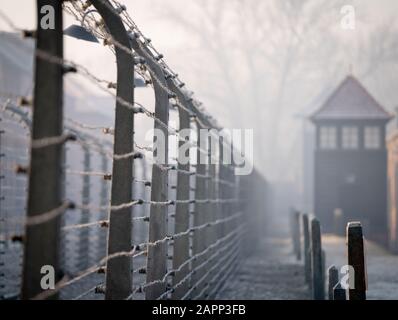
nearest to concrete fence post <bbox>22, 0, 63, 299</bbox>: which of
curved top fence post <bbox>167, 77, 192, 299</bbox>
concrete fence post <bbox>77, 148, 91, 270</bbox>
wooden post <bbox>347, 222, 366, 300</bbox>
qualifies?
wooden post <bbox>347, 222, 366, 300</bbox>

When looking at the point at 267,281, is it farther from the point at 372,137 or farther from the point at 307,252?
the point at 372,137

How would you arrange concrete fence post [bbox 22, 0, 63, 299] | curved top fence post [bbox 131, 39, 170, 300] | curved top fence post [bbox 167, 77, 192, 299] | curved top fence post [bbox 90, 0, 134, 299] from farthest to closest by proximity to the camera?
1. curved top fence post [bbox 167, 77, 192, 299]
2. curved top fence post [bbox 131, 39, 170, 300]
3. curved top fence post [bbox 90, 0, 134, 299]
4. concrete fence post [bbox 22, 0, 63, 299]

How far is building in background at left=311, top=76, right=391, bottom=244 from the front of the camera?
29016mm

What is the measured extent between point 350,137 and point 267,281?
19679mm

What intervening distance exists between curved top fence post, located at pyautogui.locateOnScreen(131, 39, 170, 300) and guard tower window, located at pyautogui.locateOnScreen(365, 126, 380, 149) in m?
25.2

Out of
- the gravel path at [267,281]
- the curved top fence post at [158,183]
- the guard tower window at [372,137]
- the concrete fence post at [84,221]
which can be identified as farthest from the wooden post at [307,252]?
the guard tower window at [372,137]

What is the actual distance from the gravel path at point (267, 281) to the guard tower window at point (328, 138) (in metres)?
13.9

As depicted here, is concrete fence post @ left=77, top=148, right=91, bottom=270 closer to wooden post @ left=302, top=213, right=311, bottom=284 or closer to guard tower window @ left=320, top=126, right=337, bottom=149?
wooden post @ left=302, top=213, right=311, bottom=284

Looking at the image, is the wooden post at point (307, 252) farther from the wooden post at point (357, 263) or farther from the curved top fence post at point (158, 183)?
the wooden post at point (357, 263)

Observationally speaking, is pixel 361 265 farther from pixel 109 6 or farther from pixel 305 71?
pixel 305 71

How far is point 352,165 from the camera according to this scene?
2934 cm

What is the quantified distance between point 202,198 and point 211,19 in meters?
36.7

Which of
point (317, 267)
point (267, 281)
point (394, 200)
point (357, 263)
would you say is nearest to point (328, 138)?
point (394, 200)

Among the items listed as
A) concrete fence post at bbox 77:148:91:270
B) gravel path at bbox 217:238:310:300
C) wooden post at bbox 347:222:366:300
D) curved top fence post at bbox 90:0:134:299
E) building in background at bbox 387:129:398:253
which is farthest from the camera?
building in background at bbox 387:129:398:253
